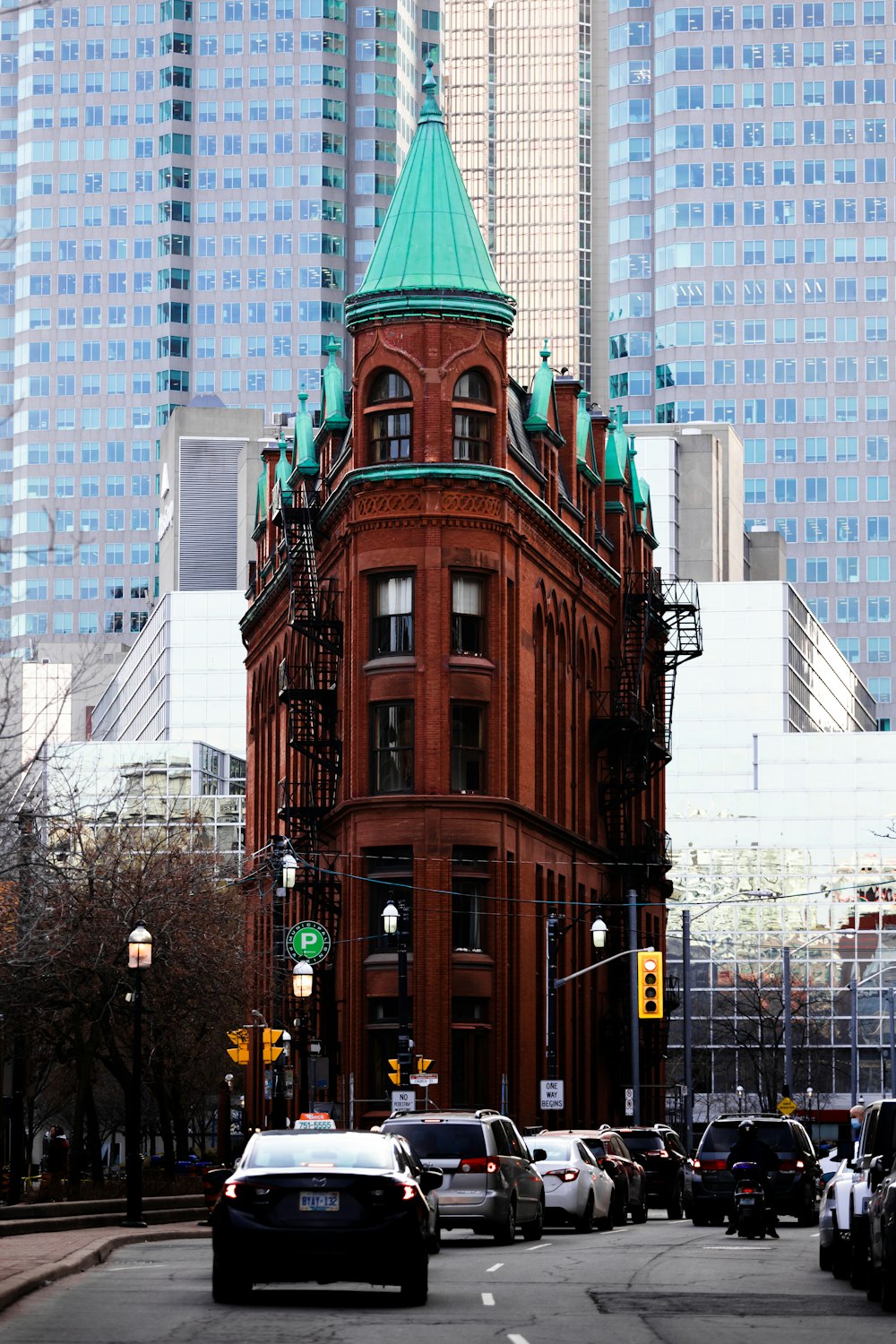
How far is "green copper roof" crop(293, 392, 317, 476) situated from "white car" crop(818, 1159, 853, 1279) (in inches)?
1745

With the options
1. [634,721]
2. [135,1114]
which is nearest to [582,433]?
[634,721]

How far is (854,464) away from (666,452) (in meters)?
45.1

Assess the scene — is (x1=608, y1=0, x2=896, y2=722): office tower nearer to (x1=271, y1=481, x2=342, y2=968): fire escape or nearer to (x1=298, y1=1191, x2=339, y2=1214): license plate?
(x1=271, y1=481, x2=342, y2=968): fire escape

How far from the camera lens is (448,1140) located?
33.3m

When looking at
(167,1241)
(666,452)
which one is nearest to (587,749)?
(167,1241)

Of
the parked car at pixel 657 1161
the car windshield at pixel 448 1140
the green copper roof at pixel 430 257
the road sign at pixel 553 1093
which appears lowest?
the parked car at pixel 657 1161

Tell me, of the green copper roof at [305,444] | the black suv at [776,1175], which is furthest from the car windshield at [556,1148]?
the green copper roof at [305,444]

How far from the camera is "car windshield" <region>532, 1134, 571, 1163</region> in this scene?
3953cm

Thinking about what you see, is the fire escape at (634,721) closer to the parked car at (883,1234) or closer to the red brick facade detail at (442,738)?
the red brick facade detail at (442,738)

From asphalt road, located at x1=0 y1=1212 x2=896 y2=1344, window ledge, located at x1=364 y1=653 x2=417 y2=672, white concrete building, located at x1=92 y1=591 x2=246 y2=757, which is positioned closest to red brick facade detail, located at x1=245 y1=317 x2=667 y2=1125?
window ledge, located at x1=364 y1=653 x2=417 y2=672

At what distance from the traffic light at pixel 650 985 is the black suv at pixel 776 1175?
57.5 feet

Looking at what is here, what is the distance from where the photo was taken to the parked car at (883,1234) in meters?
22.1

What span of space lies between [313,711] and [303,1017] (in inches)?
331

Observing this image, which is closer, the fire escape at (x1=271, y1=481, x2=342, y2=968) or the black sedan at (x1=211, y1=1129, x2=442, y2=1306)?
the black sedan at (x1=211, y1=1129, x2=442, y2=1306)
